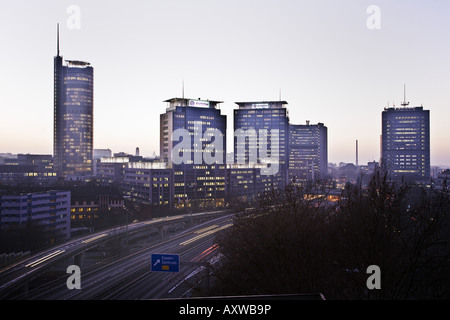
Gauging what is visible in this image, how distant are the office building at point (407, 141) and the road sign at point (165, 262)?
100790 millimetres

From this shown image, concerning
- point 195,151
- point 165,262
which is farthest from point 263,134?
point 165,262

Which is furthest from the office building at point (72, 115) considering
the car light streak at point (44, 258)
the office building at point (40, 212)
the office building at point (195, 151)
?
the car light streak at point (44, 258)

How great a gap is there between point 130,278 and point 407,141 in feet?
353

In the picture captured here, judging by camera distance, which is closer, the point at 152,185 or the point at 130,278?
the point at 130,278

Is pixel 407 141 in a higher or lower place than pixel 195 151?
higher

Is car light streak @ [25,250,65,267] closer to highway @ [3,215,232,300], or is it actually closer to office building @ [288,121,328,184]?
highway @ [3,215,232,300]

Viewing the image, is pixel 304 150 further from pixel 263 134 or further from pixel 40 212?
pixel 40 212

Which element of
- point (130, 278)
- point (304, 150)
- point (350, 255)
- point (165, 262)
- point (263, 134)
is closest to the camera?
point (350, 255)

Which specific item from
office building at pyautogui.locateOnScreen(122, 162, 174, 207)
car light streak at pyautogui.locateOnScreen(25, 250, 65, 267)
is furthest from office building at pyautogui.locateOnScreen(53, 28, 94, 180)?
car light streak at pyautogui.locateOnScreen(25, 250, 65, 267)

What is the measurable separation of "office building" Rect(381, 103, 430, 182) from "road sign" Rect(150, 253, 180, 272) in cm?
10079

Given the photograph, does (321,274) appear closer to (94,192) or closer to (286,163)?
(94,192)

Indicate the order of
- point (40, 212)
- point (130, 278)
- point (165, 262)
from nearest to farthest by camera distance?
point (165, 262), point (130, 278), point (40, 212)

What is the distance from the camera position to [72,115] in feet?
375
